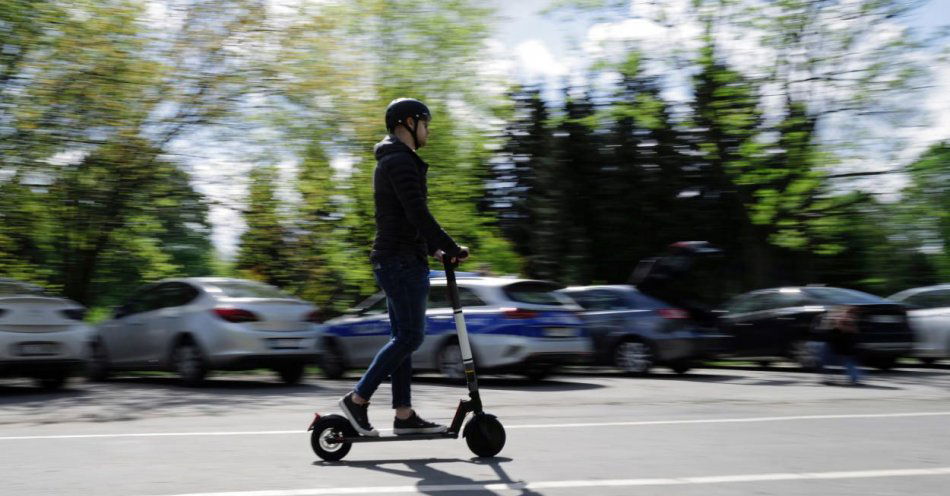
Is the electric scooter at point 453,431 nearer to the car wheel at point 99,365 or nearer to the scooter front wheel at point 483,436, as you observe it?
the scooter front wheel at point 483,436

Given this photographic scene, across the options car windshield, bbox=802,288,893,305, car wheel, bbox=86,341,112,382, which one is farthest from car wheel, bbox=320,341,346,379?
car windshield, bbox=802,288,893,305

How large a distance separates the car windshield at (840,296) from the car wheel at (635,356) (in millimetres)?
3226

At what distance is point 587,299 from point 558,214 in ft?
37.7

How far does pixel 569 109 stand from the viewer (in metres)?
29.7

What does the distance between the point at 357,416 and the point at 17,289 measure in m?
8.36

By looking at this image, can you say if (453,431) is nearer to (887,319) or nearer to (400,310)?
(400,310)

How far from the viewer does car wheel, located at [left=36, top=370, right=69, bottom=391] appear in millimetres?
13204

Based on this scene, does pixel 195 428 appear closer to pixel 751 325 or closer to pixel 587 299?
pixel 587 299

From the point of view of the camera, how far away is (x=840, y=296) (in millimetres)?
17484

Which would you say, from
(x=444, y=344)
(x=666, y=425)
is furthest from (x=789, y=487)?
(x=444, y=344)

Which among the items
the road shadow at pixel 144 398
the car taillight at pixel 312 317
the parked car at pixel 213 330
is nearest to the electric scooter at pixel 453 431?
the road shadow at pixel 144 398

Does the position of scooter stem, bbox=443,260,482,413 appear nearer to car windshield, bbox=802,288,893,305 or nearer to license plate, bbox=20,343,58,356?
license plate, bbox=20,343,58,356

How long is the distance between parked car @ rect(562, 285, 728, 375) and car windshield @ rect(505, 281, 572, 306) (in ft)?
6.57

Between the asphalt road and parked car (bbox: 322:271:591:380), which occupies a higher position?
parked car (bbox: 322:271:591:380)
